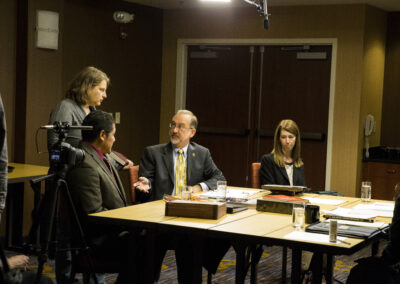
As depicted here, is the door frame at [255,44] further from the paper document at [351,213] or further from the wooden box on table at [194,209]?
the wooden box on table at [194,209]

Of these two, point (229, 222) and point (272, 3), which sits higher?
point (272, 3)

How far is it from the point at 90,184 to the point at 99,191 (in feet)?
0.28

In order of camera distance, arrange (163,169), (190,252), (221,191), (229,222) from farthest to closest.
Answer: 1. (163,169)
2. (221,191)
3. (190,252)
4. (229,222)

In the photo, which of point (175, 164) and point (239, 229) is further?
point (175, 164)

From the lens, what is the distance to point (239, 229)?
9.74ft

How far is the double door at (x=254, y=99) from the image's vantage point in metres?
6.81

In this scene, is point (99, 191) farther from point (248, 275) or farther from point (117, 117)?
point (117, 117)

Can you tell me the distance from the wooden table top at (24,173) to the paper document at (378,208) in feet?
7.68

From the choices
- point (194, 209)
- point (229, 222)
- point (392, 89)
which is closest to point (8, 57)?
point (194, 209)

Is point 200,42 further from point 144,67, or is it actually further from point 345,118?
point 345,118

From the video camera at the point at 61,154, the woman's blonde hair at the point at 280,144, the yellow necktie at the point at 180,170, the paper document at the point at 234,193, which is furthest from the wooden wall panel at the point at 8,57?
the video camera at the point at 61,154

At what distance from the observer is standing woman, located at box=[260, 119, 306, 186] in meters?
4.90

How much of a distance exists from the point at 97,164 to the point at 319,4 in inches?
160

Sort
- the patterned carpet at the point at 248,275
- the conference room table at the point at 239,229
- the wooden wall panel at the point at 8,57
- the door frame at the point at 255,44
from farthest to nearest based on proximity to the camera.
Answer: the door frame at the point at 255,44 → the wooden wall panel at the point at 8,57 → the patterned carpet at the point at 248,275 → the conference room table at the point at 239,229
